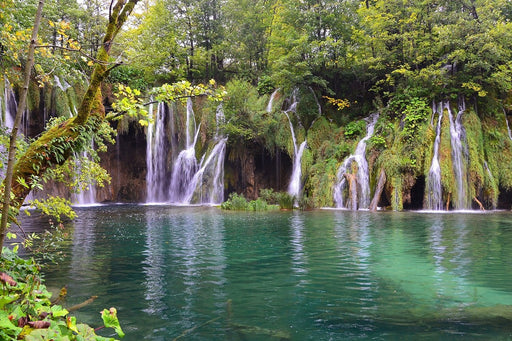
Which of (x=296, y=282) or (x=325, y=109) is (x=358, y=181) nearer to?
(x=325, y=109)

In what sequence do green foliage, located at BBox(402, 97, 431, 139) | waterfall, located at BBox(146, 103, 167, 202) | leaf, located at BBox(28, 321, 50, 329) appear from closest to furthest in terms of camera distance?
leaf, located at BBox(28, 321, 50, 329)
green foliage, located at BBox(402, 97, 431, 139)
waterfall, located at BBox(146, 103, 167, 202)

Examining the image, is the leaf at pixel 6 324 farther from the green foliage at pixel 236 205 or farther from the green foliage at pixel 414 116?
the green foliage at pixel 414 116

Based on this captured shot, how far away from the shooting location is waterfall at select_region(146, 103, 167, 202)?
2481 cm

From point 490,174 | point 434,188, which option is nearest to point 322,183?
point 434,188

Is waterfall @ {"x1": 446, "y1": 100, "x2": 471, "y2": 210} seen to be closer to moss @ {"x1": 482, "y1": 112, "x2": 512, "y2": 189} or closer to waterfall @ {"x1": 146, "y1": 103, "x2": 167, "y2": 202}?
moss @ {"x1": 482, "y1": 112, "x2": 512, "y2": 189}

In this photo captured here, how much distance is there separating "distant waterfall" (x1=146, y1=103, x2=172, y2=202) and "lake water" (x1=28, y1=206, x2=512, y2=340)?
14.0 meters

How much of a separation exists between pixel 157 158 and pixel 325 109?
1154 cm

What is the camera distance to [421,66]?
23.2 metres

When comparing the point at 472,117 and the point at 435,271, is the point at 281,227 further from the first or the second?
the point at 472,117

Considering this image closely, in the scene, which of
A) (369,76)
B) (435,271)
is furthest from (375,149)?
(435,271)

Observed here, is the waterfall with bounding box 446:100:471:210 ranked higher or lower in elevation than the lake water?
higher

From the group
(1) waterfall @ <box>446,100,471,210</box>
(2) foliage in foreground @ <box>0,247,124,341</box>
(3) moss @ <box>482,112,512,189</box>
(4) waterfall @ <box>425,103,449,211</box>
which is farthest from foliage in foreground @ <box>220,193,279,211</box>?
(2) foliage in foreground @ <box>0,247,124,341</box>

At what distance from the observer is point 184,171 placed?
78.4 feet

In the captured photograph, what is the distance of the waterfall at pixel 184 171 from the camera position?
2361cm
